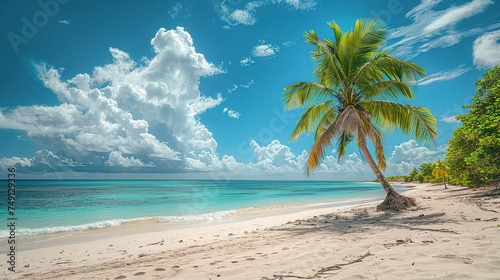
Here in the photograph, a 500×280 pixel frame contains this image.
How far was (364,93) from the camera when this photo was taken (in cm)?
1140

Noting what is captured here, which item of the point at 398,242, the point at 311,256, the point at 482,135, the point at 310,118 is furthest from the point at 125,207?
the point at 482,135

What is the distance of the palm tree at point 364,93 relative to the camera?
1049 cm

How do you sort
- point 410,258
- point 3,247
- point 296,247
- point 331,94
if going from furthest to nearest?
1. point 331,94
2. point 3,247
3. point 296,247
4. point 410,258

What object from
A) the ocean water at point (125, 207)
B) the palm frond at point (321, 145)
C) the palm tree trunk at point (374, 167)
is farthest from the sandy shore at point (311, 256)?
the ocean water at point (125, 207)

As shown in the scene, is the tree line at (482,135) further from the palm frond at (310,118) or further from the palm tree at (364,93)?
the palm frond at (310,118)

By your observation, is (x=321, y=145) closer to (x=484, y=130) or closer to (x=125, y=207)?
(x=484, y=130)

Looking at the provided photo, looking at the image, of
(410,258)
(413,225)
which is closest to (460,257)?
(410,258)

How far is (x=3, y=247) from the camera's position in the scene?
333 inches

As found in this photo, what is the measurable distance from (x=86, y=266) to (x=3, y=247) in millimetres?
5403

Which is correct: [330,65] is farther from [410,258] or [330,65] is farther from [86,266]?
[86,266]

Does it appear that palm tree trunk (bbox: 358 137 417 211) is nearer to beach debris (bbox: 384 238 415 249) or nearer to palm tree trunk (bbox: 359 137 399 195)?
palm tree trunk (bbox: 359 137 399 195)

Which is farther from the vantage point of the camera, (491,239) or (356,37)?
(356,37)

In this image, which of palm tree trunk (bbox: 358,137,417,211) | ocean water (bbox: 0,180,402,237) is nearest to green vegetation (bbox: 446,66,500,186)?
palm tree trunk (bbox: 358,137,417,211)

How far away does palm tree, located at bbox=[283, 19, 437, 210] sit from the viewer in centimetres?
1049
